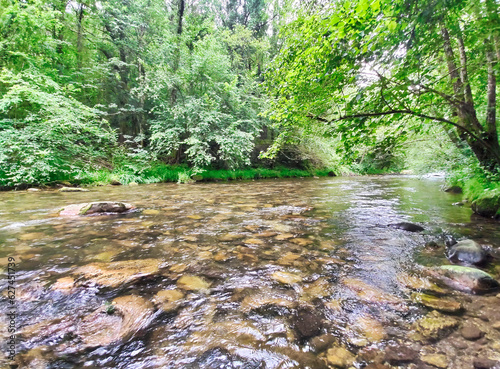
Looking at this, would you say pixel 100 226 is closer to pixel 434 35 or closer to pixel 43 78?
pixel 434 35

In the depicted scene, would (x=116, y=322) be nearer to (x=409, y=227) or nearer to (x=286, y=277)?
(x=286, y=277)

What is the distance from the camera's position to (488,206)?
13.3ft

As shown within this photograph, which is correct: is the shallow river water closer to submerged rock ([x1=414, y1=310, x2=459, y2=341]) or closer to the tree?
submerged rock ([x1=414, y1=310, x2=459, y2=341])

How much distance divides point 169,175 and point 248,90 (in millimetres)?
7564

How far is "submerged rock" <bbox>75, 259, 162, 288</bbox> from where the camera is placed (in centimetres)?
187

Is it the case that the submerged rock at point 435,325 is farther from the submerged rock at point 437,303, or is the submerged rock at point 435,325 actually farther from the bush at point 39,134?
the bush at point 39,134

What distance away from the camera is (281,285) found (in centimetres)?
186

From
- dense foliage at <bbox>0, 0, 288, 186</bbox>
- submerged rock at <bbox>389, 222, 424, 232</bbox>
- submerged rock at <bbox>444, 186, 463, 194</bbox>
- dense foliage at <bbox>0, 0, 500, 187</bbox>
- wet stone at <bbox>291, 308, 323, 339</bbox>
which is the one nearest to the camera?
wet stone at <bbox>291, 308, 323, 339</bbox>

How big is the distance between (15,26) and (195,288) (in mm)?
14505

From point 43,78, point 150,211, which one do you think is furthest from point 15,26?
point 150,211

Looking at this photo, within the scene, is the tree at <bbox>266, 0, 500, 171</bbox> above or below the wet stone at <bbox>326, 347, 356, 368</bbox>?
above

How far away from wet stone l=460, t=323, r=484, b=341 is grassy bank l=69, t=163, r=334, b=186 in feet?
35.7

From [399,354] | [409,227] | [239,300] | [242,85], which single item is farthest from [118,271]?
[242,85]

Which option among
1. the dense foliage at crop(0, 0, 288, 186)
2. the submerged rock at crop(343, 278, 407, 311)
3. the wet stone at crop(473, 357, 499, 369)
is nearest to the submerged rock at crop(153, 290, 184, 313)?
the submerged rock at crop(343, 278, 407, 311)
